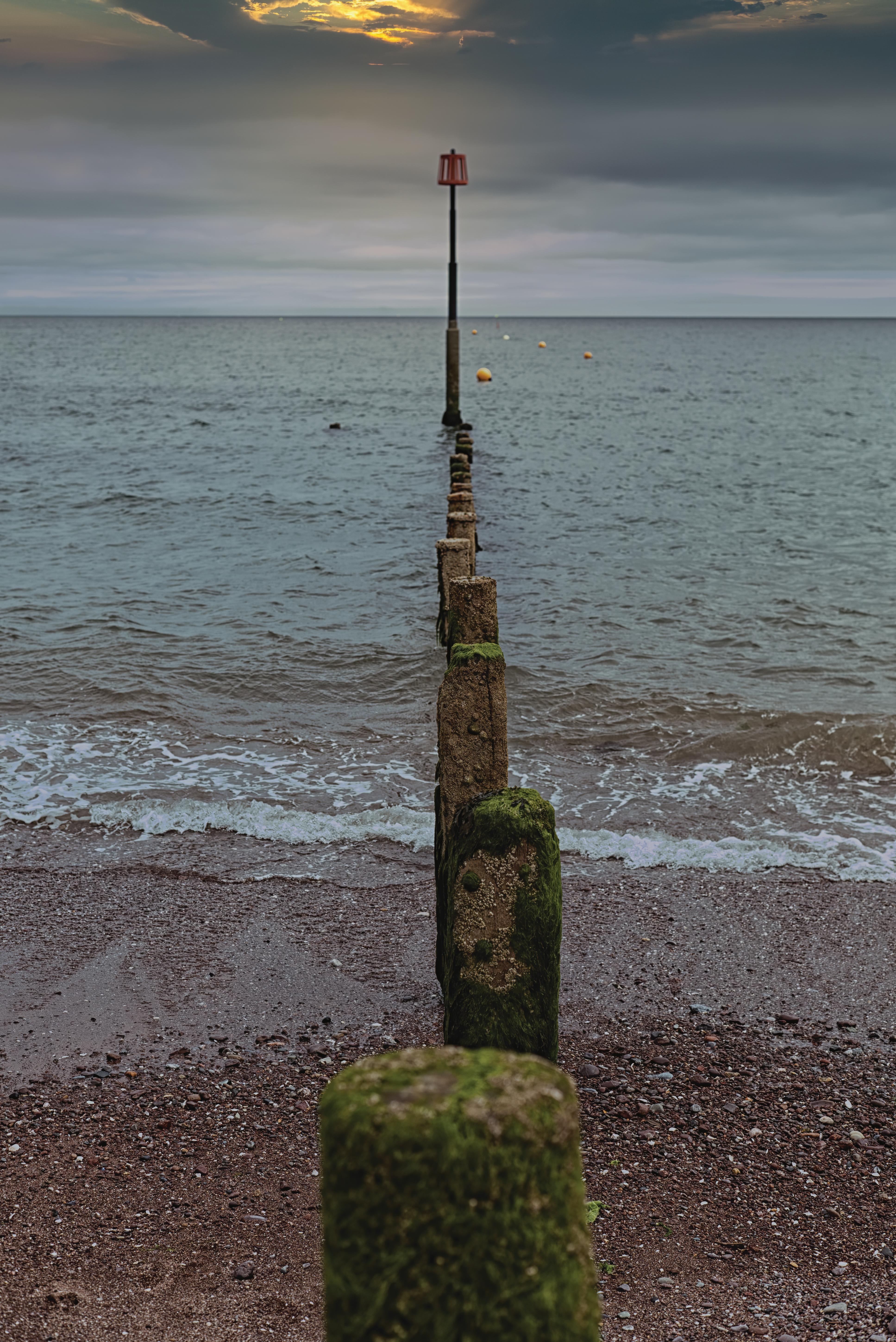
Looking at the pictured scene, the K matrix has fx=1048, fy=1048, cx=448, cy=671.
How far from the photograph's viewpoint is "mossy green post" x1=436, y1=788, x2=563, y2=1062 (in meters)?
3.74

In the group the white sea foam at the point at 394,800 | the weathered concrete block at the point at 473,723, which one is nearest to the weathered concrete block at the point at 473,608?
the weathered concrete block at the point at 473,723

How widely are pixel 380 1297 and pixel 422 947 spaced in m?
5.25

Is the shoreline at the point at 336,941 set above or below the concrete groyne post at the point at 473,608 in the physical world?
below

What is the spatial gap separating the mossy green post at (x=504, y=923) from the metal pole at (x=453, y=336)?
2663 cm

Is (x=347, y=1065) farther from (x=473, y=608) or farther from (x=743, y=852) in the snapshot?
(x=743, y=852)

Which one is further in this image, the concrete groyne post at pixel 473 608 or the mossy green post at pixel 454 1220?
the concrete groyne post at pixel 473 608

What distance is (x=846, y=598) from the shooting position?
16750 mm

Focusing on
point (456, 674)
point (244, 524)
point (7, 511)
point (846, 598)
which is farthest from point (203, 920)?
point (7, 511)

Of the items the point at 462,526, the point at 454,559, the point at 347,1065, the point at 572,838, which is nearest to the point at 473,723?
the point at 347,1065

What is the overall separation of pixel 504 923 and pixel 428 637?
35.3ft

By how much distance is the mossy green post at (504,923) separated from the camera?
3.74 metres

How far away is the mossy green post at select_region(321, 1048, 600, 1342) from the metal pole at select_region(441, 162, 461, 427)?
28856 millimetres

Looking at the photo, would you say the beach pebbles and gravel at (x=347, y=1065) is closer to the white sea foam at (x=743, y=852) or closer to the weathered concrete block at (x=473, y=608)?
the white sea foam at (x=743, y=852)

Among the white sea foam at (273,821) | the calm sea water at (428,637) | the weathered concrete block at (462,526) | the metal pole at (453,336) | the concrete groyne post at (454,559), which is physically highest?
the metal pole at (453,336)
